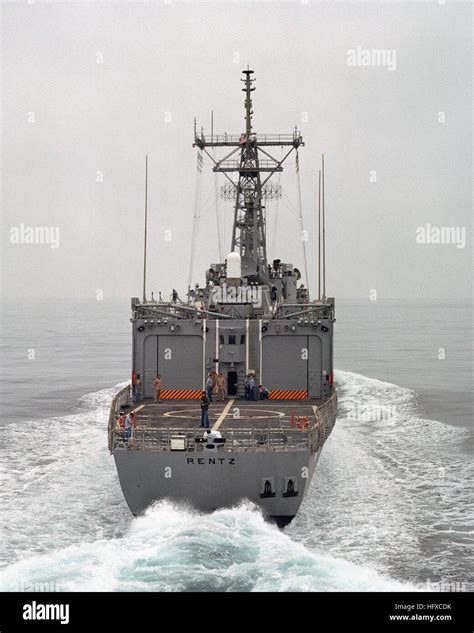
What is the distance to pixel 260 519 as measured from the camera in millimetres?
18188

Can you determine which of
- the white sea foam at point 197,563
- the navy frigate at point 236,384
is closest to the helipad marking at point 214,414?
the navy frigate at point 236,384

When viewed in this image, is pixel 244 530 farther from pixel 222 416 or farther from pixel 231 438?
pixel 222 416

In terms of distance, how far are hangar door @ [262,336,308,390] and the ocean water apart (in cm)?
305

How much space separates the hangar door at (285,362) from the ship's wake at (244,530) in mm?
3253

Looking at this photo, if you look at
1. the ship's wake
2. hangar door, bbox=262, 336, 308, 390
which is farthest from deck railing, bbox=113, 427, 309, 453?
hangar door, bbox=262, 336, 308, 390

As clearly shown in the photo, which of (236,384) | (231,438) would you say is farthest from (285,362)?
(231,438)

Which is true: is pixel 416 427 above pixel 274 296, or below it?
below

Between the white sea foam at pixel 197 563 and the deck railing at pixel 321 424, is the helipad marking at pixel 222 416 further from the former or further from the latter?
the white sea foam at pixel 197 563

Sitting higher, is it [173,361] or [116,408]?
[173,361]

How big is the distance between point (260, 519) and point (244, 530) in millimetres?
802

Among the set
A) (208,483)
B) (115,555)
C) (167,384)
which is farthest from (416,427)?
(115,555)

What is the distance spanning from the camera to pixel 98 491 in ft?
77.3

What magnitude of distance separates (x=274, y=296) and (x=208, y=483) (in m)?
16.5
